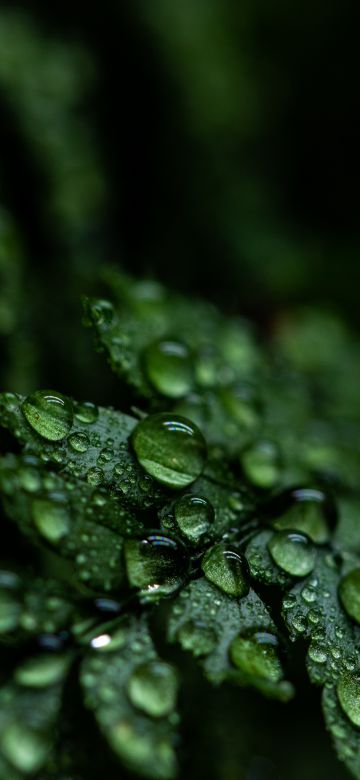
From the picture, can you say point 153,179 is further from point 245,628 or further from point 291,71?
point 245,628

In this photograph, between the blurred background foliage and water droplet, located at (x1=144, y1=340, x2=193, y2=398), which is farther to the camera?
the blurred background foliage

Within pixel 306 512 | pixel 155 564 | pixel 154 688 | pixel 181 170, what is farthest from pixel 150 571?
pixel 181 170

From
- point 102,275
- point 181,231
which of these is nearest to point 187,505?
point 102,275

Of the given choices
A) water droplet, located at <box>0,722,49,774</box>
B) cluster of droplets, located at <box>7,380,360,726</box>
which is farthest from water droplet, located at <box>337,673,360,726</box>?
water droplet, located at <box>0,722,49,774</box>

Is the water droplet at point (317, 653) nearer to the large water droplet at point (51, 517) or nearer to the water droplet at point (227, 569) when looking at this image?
the water droplet at point (227, 569)

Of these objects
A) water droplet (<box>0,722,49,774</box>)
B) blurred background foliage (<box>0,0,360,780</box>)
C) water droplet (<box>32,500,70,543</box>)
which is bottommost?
water droplet (<box>0,722,49,774</box>)

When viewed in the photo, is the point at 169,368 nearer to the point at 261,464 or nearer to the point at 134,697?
the point at 261,464

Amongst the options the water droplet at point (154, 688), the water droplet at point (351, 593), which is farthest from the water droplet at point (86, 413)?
the water droplet at point (351, 593)

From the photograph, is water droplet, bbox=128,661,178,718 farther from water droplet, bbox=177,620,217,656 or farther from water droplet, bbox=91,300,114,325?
water droplet, bbox=91,300,114,325
